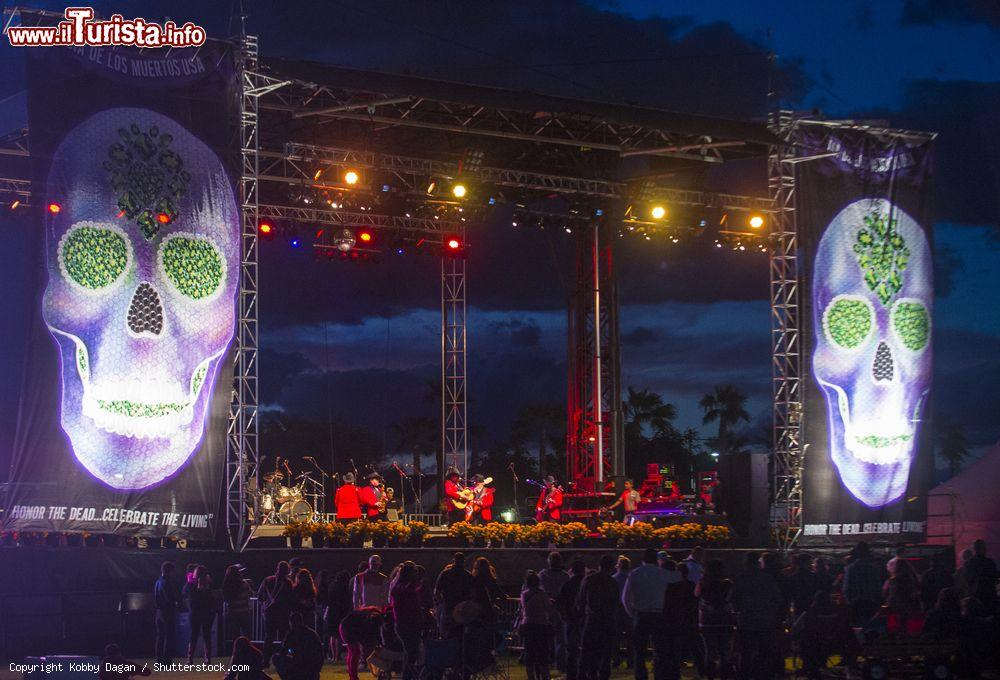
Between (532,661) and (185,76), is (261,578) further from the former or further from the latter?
(185,76)

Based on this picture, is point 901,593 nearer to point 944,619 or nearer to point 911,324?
point 944,619

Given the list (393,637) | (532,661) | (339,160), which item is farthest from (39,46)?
(532,661)

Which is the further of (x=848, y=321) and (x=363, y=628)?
(x=848, y=321)

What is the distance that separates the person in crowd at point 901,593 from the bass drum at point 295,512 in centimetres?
1438

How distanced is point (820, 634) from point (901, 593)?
98 cm

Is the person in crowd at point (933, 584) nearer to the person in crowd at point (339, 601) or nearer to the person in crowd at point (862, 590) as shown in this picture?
the person in crowd at point (862, 590)

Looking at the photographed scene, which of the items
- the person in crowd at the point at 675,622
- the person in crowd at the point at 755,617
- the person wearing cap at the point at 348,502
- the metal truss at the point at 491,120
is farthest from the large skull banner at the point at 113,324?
the person in crowd at the point at 755,617

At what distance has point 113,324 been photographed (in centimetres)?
1656

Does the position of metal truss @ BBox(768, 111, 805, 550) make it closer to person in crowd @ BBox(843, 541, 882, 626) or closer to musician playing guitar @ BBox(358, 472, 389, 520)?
person in crowd @ BBox(843, 541, 882, 626)

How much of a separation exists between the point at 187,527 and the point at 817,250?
11230mm

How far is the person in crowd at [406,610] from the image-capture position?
1256cm

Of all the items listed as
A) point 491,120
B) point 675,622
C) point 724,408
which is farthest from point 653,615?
point 724,408

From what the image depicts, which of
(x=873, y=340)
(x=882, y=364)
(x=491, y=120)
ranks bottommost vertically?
(x=882, y=364)

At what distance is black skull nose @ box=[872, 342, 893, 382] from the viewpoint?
822 inches
